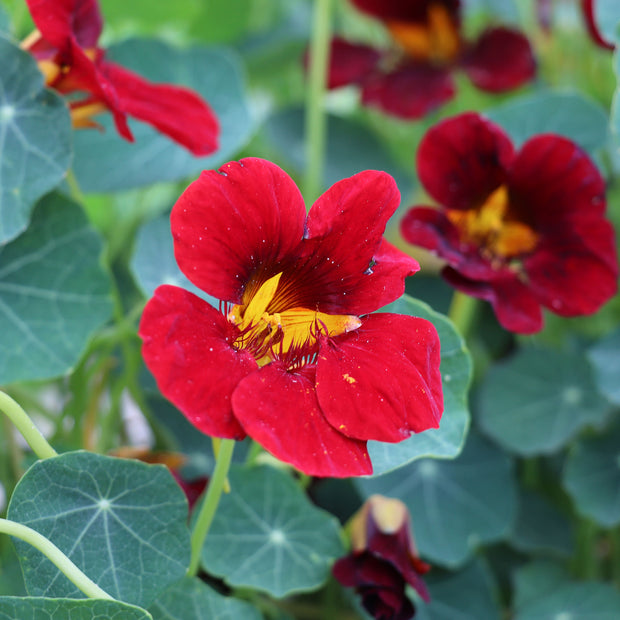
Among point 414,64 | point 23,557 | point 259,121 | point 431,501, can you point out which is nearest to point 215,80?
point 259,121

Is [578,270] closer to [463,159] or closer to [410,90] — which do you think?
[463,159]

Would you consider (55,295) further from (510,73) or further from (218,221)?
(510,73)

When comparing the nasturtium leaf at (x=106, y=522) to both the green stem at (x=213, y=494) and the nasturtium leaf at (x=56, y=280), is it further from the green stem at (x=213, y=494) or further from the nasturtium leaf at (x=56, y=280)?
the nasturtium leaf at (x=56, y=280)

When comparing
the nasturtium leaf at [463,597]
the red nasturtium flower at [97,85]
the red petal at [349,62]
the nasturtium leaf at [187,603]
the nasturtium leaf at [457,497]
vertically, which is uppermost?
the red nasturtium flower at [97,85]

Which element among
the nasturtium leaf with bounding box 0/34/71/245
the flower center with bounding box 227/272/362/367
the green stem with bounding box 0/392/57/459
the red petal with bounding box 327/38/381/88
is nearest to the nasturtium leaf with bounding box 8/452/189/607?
the green stem with bounding box 0/392/57/459

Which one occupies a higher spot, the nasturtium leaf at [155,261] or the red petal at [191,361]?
the red petal at [191,361]

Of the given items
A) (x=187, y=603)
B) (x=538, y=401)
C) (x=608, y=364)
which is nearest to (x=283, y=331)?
(x=187, y=603)

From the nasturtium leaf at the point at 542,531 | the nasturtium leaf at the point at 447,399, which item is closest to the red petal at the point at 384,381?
the nasturtium leaf at the point at 447,399
